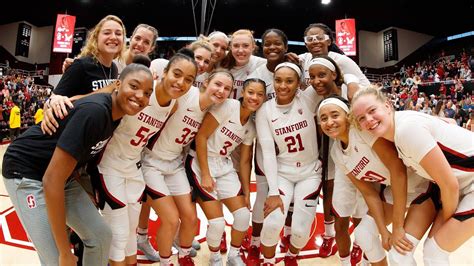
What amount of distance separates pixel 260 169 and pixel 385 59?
24033mm

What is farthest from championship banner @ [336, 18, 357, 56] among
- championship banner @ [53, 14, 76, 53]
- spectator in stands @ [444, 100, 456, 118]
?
championship banner @ [53, 14, 76, 53]

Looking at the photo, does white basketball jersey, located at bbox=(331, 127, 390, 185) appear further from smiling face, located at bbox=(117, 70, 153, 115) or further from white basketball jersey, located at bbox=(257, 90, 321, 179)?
smiling face, located at bbox=(117, 70, 153, 115)

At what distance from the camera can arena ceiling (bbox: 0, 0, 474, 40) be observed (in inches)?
723

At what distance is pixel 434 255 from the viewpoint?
6.72 ft

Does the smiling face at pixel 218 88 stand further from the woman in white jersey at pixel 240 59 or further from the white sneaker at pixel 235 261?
the white sneaker at pixel 235 261

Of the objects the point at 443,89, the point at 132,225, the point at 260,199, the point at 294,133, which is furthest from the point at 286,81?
the point at 443,89

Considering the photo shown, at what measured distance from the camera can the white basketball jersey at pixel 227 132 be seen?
3.01 m

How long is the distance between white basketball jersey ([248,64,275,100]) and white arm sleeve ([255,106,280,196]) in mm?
336

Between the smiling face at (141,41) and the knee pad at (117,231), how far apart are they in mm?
1460

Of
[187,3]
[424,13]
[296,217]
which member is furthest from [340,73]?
[424,13]

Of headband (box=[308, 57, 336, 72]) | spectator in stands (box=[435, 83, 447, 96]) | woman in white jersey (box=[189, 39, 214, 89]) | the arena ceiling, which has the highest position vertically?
the arena ceiling

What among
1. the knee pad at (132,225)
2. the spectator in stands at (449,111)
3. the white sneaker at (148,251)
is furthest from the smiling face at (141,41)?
the spectator in stands at (449,111)

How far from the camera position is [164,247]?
8.99 ft

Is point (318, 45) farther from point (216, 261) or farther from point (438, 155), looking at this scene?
point (216, 261)
